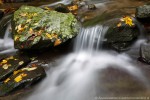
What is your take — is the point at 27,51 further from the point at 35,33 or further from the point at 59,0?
the point at 59,0

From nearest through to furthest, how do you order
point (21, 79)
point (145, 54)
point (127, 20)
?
point (21, 79) < point (145, 54) < point (127, 20)

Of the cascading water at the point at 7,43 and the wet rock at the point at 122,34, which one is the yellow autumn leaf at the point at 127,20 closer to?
the wet rock at the point at 122,34

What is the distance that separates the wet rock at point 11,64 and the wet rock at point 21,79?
0.18m

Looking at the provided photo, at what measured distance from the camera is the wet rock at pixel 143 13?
17.3 ft

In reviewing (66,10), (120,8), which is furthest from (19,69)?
(120,8)

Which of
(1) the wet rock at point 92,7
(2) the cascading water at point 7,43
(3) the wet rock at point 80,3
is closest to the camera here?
(2) the cascading water at point 7,43

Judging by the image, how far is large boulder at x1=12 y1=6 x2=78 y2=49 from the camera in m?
5.00

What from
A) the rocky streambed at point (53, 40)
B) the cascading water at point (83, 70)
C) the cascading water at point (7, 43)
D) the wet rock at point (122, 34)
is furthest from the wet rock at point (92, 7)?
the cascading water at point (7, 43)

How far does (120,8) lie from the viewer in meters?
6.66

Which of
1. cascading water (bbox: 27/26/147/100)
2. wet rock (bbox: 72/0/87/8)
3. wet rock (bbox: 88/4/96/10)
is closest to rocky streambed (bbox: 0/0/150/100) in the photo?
cascading water (bbox: 27/26/147/100)

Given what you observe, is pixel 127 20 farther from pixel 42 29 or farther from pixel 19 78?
pixel 19 78

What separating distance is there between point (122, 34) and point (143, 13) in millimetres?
799

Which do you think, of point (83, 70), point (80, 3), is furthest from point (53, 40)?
point (80, 3)

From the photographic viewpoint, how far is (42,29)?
5.14m
